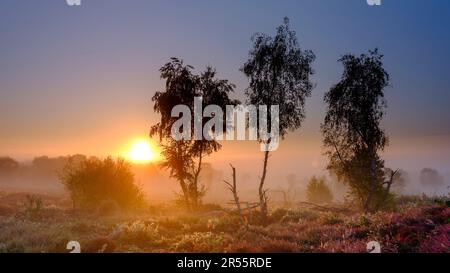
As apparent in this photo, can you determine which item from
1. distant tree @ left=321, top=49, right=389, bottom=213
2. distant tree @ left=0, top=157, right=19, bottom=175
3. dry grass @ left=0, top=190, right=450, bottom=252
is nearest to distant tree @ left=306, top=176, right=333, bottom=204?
distant tree @ left=321, top=49, right=389, bottom=213

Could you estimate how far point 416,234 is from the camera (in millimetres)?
11766

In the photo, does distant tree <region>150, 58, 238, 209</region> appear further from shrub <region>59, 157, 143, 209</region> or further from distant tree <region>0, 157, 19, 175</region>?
distant tree <region>0, 157, 19, 175</region>

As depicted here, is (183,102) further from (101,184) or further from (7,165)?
(7,165)

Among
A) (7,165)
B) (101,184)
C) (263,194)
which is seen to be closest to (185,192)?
(101,184)

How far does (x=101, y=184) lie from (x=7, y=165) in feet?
494

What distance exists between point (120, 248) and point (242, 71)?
57.3 ft

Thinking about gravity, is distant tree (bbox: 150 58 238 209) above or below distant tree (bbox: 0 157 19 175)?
above

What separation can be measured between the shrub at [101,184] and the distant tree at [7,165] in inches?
5694

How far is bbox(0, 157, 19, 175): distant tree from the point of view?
159750 millimetres

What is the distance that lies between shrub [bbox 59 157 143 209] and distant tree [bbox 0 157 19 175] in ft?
A: 474

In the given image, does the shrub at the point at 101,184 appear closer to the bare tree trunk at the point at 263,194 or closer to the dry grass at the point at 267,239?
the bare tree trunk at the point at 263,194

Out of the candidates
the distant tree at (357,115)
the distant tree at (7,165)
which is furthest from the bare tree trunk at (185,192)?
the distant tree at (7,165)
